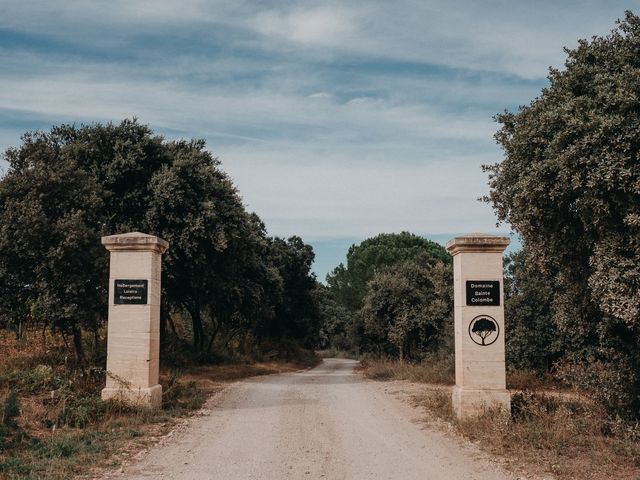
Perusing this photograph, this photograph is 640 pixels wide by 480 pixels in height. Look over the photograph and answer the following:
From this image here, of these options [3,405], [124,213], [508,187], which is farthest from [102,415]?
[124,213]

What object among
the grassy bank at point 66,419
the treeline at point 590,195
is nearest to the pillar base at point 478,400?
the treeline at point 590,195

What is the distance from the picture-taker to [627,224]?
27.5ft

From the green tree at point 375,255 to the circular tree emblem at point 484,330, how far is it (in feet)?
140

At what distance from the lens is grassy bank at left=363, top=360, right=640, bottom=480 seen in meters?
7.70

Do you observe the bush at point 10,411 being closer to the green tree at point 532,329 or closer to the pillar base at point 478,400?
the pillar base at point 478,400

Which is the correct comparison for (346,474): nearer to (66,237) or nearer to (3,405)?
(3,405)

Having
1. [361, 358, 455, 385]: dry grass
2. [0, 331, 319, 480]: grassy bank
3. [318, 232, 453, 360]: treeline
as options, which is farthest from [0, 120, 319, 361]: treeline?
[361, 358, 455, 385]: dry grass

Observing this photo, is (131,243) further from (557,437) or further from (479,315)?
(557,437)

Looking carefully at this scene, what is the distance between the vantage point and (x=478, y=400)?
10.8 meters

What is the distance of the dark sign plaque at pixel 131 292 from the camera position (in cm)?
1209

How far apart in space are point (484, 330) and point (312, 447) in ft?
13.3

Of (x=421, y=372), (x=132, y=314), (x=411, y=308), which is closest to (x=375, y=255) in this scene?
(x=411, y=308)

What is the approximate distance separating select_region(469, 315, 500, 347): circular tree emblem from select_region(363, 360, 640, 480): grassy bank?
1217 millimetres

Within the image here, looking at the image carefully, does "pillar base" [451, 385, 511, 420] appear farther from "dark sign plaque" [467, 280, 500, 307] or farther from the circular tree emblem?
"dark sign plaque" [467, 280, 500, 307]
